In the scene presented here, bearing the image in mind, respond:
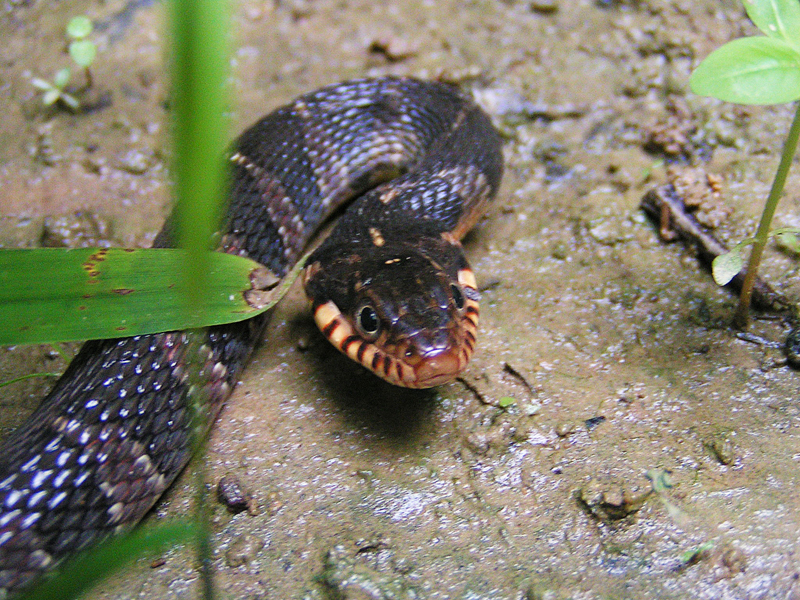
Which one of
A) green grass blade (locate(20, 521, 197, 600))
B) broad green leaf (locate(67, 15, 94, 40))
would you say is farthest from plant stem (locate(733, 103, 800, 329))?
broad green leaf (locate(67, 15, 94, 40))

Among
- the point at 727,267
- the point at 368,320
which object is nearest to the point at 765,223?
the point at 727,267

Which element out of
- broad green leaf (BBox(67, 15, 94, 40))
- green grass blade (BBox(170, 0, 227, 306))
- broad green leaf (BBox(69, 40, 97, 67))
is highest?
green grass blade (BBox(170, 0, 227, 306))

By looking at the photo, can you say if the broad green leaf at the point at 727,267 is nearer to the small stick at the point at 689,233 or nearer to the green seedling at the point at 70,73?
the small stick at the point at 689,233

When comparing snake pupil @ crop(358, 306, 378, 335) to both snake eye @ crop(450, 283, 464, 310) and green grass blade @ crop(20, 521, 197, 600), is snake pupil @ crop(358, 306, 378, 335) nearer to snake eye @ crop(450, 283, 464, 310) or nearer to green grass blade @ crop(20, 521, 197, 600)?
snake eye @ crop(450, 283, 464, 310)

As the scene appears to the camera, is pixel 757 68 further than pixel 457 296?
No

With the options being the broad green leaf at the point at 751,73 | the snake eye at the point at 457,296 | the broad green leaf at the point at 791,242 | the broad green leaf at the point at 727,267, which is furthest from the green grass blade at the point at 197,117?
the broad green leaf at the point at 791,242

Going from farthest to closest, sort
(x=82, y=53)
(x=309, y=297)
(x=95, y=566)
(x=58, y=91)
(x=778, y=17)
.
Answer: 1. (x=58, y=91)
2. (x=82, y=53)
3. (x=309, y=297)
4. (x=778, y=17)
5. (x=95, y=566)

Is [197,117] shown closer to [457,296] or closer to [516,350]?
[457,296]
